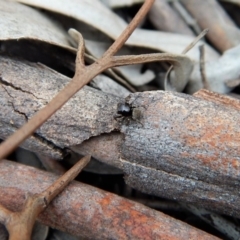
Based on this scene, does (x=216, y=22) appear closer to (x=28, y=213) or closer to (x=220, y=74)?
(x=220, y=74)

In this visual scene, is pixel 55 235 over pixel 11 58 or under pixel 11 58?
under

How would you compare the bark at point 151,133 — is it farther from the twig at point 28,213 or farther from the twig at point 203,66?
the twig at point 203,66

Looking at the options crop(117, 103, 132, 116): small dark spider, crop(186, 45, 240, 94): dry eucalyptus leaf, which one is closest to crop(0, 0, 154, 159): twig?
crop(117, 103, 132, 116): small dark spider

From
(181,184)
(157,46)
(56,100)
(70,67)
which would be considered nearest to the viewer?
(56,100)

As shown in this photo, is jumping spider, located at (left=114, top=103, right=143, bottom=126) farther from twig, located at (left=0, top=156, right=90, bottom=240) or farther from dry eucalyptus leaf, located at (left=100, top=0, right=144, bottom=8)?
dry eucalyptus leaf, located at (left=100, top=0, right=144, bottom=8)

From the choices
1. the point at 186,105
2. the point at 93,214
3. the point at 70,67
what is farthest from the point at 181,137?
the point at 70,67

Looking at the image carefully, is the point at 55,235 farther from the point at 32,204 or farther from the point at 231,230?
the point at 231,230
